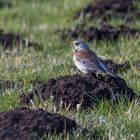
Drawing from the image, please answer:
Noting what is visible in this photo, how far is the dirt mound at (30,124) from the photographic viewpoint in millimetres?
6137

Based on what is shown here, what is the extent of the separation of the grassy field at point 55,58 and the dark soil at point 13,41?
19 cm

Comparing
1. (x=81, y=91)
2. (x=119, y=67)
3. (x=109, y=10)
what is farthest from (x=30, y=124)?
(x=109, y=10)

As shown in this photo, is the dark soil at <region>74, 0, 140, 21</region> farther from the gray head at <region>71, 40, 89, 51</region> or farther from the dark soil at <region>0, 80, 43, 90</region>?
the dark soil at <region>0, 80, 43, 90</region>

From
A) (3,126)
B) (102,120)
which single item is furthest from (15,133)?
(102,120)

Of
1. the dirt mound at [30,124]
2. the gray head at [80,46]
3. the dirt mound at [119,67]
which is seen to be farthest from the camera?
the dirt mound at [119,67]

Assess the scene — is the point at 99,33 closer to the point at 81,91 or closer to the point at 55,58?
the point at 55,58

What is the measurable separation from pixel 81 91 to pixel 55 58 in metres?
2.62

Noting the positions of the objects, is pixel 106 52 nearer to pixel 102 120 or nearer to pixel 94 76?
pixel 94 76

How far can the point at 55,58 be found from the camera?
10023 millimetres

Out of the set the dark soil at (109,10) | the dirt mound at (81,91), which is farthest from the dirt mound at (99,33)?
the dirt mound at (81,91)

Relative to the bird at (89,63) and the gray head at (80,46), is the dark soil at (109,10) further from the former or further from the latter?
the bird at (89,63)

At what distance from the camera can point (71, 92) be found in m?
7.43

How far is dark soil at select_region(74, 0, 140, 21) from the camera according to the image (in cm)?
1432

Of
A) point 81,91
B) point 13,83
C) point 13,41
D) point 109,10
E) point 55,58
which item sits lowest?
point 109,10
